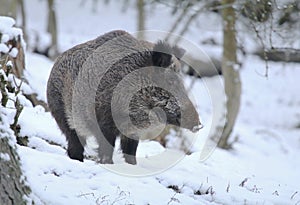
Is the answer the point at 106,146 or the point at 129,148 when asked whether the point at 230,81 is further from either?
the point at 106,146

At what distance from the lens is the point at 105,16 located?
2492 centimetres

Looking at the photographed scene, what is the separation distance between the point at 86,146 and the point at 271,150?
684 centimetres

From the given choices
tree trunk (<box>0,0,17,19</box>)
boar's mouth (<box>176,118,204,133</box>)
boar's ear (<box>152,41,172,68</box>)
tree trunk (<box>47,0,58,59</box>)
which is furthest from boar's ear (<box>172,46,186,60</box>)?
tree trunk (<box>47,0,58,59</box>)

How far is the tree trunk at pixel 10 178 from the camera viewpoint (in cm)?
340

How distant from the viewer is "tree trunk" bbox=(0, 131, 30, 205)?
3400 mm

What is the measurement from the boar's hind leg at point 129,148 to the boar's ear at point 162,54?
830 mm

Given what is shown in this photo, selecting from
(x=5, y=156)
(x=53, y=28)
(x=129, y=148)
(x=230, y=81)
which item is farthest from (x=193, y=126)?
(x=53, y=28)

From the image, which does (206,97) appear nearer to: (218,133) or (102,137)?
(218,133)

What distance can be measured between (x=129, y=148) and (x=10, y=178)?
6.60 ft

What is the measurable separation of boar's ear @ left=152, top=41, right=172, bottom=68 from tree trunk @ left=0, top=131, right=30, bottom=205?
1.79 meters

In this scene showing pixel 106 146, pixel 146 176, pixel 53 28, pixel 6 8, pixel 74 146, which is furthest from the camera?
pixel 53 28

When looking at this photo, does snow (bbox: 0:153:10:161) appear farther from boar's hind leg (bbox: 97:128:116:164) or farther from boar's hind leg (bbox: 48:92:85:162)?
boar's hind leg (bbox: 48:92:85:162)

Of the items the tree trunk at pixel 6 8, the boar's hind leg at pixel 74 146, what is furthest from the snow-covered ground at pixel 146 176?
the tree trunk at pixel 6 8

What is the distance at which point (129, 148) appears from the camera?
535 cm
